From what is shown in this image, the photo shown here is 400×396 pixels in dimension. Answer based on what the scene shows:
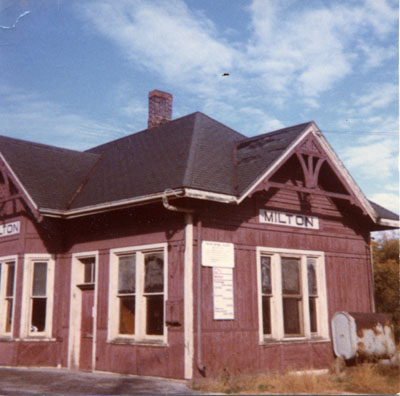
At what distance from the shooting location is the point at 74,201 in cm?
1416

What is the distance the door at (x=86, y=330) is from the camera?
13.1 meters

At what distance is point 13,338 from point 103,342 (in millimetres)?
2717

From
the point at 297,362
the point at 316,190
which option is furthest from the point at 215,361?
the point at 316,190

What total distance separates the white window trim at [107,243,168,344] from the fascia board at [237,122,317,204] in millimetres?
2110

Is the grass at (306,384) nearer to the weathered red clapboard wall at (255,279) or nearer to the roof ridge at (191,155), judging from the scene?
the weathered red clapboard wall at (255,279)

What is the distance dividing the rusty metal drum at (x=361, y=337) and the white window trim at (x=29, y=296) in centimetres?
725

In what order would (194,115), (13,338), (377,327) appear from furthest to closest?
(194,115) < (13,338) < (377,327)

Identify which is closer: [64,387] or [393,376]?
[64,387]

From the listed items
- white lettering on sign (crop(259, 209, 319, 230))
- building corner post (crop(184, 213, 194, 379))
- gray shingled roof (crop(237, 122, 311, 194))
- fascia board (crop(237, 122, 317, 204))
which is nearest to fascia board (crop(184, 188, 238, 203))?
fascia board (crop(237, 122, 317, 204))

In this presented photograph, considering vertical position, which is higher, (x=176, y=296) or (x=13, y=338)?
(x=176, y=296)

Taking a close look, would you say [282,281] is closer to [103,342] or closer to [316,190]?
[316,190]

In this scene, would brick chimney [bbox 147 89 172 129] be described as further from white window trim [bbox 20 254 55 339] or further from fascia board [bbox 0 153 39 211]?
white window trim [bbox 20 254 55 339]

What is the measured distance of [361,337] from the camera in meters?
12.1

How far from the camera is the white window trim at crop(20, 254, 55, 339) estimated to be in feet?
44.8
